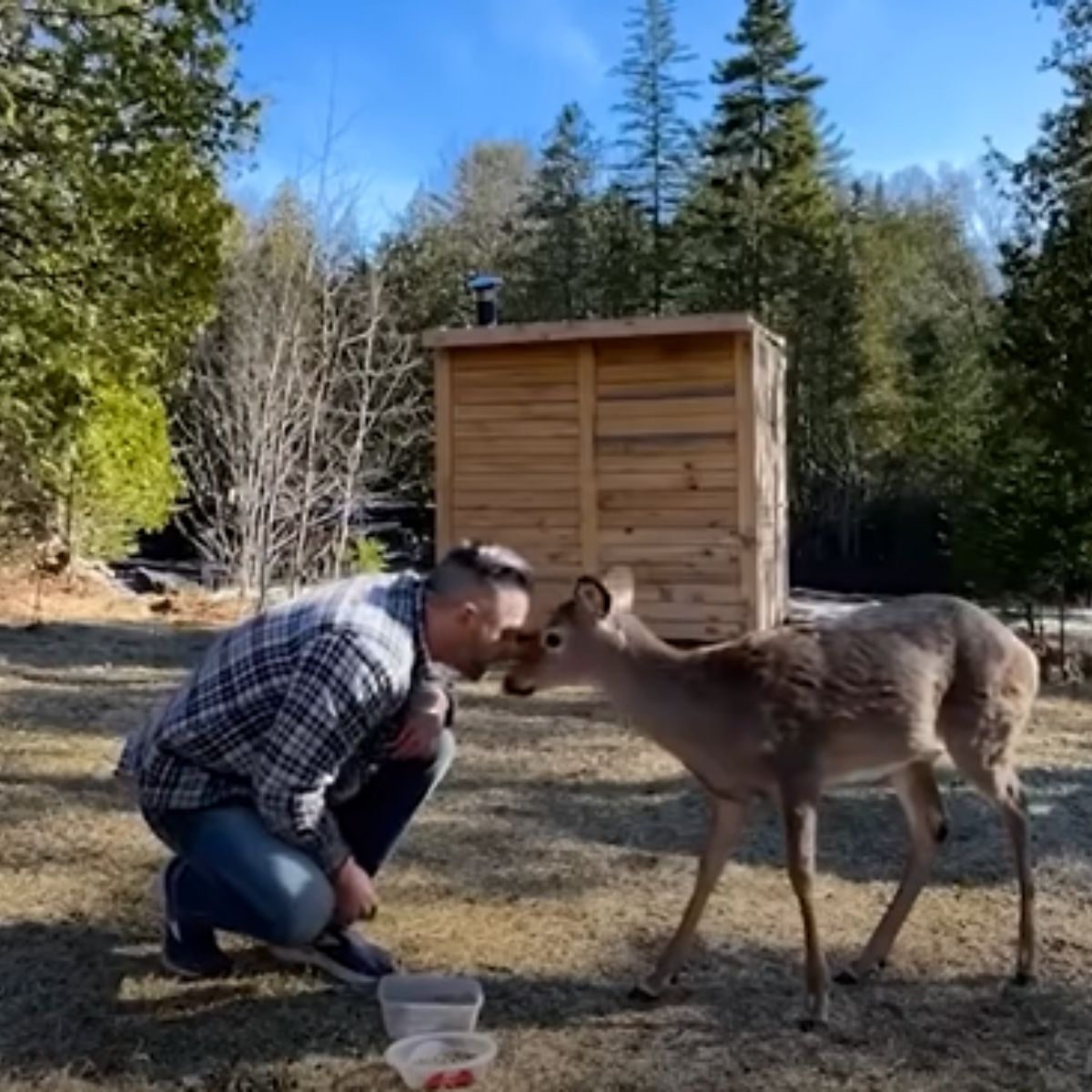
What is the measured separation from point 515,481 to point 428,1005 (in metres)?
6.21

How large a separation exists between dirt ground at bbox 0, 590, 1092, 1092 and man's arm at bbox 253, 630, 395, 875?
0.49m

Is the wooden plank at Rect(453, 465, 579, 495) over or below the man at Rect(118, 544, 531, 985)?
over

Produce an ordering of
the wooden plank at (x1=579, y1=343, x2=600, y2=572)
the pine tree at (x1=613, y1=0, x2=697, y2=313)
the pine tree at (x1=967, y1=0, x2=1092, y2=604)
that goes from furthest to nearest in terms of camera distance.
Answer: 1. the pine tree at (x1=613, y1=0, x2=697, y2=313)
2. the pine tree at (x1=967, y1=0, x2=1092, y2=604)
3. the wooden plank at (x1=579, y1=343, x2=600, y2=572)

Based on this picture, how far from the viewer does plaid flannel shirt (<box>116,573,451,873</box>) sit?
2.61 meters

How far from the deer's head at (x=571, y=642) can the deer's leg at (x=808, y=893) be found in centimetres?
58

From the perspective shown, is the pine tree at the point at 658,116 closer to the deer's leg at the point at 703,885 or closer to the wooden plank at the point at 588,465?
the wooden plank at the point at 588,465

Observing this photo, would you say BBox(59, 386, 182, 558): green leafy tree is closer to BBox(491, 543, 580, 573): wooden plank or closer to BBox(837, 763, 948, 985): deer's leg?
BBox(491, 543, 580, 573): wooden plank

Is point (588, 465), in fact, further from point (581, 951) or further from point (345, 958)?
point (345, 958)

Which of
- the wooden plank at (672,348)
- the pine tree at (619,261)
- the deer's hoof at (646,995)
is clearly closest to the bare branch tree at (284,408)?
the wooden plank at (672,348)

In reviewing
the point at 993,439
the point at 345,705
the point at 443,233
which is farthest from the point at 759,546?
the point at 443,233

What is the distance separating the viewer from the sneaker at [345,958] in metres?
3.05

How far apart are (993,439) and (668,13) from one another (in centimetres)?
1378

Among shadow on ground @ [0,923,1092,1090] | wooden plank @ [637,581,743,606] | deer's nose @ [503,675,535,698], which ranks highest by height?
deer's nose @ [503,675,535,698]

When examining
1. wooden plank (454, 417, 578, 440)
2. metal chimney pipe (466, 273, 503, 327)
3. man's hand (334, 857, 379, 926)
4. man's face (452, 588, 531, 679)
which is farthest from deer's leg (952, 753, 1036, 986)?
metal chimney pipe (466, 273, 503, 327)
